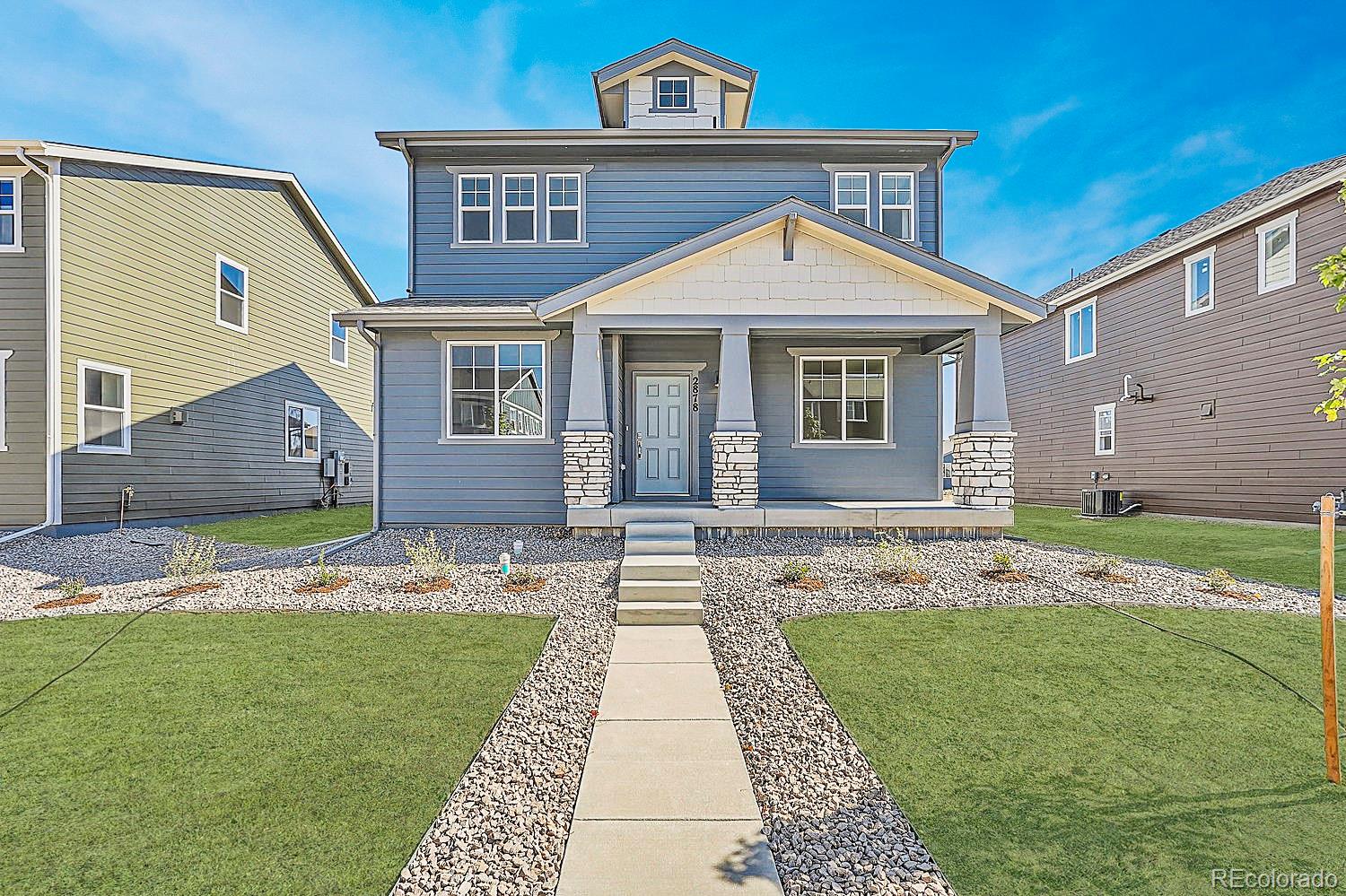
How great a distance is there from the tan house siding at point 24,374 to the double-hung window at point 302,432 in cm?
555

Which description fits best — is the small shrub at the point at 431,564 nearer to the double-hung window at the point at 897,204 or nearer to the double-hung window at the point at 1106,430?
the double-hung window at the point at 897,204

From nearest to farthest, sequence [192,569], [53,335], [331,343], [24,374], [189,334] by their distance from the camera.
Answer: [192,569]
[53,335]
[24,374]
[189,334]
[331,343]

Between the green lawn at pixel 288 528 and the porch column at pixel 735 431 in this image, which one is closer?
the porch column at pixel 735 431

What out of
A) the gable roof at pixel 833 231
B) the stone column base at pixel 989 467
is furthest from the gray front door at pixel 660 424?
the stone column base at pixel 989 467

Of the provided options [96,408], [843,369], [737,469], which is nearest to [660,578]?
[737,469]

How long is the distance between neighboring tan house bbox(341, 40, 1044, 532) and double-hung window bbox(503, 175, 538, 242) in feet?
0.11

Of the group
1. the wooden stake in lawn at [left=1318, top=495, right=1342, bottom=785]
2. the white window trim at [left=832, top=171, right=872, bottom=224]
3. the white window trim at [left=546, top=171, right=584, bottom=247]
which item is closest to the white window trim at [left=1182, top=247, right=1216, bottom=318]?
the white window trim at [left=832, top=171, right=872, bottom=224]

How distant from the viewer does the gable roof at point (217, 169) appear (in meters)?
10.1

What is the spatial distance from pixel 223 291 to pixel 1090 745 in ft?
55.6

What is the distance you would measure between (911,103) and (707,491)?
Answer: 33613 mm

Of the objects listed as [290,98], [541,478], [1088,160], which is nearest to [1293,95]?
[1088,160]

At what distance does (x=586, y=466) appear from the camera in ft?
29.8

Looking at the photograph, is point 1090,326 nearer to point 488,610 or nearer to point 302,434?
point 488,610

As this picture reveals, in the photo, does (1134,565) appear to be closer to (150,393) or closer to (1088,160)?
(150,393)
